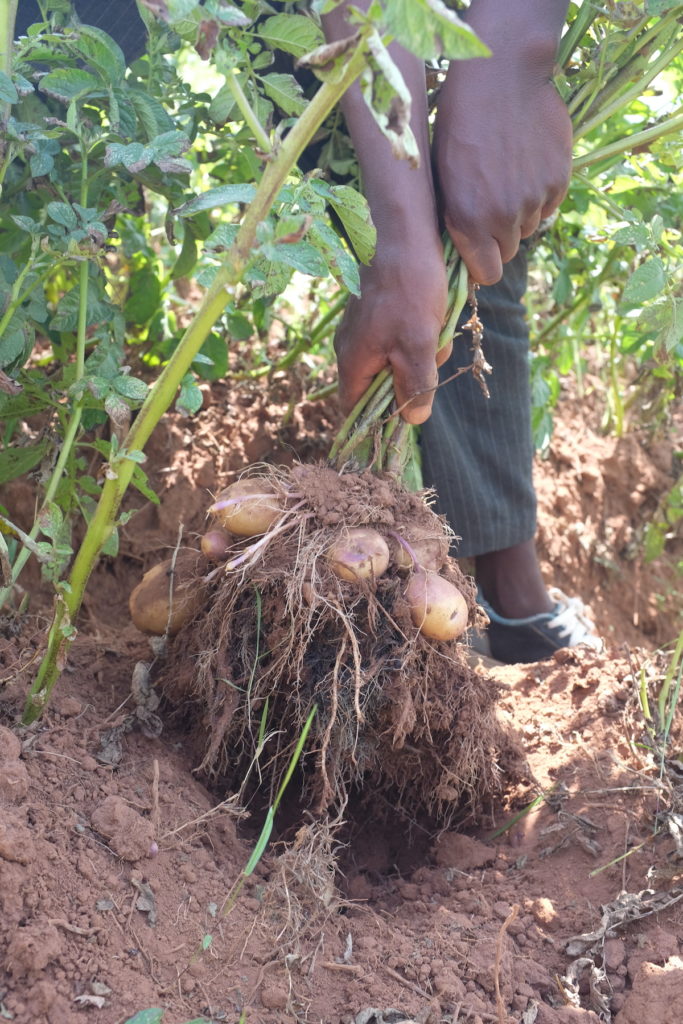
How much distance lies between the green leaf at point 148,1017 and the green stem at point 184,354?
18.2 inches

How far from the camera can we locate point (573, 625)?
218 centimetres

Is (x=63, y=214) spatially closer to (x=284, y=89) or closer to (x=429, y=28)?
(x=284, y=89)

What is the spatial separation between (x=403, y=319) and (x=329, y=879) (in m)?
0.83

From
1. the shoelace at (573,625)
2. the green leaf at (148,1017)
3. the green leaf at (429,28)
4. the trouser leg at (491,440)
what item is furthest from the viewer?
the shoelace at (573,625)

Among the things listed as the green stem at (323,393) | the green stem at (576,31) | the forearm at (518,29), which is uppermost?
the green stem at (576,31)

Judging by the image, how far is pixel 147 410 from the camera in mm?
1215

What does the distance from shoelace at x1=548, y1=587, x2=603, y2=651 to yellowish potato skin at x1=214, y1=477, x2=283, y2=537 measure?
96cm

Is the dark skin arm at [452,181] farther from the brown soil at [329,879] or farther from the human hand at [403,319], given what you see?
the brown soil at [329,879]

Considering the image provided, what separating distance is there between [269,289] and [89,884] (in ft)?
2.62

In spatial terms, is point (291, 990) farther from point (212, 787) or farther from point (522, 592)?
point (522, 592)

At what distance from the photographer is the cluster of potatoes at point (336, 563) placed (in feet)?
4.47

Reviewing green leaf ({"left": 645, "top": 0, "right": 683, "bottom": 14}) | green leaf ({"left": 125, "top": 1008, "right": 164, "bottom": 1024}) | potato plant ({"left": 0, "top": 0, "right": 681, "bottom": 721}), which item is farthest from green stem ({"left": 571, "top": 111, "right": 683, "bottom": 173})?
green leaf ({"left": 125, "top": 1008, "right": 164, "bottom": 1024})

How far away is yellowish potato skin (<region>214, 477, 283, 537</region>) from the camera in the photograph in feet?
4.67

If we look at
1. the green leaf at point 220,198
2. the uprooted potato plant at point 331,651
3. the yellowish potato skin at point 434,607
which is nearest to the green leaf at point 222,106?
the green leaf at point 220,198
